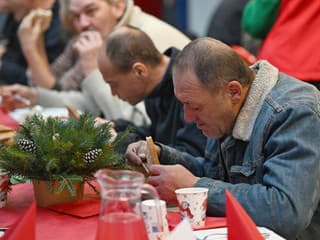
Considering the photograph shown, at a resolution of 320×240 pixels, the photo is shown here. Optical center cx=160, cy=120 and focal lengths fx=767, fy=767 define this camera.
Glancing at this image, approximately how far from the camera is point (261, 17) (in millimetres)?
3623

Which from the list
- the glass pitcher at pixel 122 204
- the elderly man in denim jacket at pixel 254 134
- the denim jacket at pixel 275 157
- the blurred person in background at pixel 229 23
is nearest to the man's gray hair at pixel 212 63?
the elderly man in denim jacket at pixel 254 134

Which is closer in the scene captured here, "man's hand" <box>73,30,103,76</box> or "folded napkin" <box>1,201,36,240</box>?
"folded napkin" <box>1,201,36,240</box>

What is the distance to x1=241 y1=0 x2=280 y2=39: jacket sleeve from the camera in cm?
355

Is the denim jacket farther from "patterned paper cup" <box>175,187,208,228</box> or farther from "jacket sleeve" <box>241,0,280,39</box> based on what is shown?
"jacket sleeve" <box>241,0,280,39</box>

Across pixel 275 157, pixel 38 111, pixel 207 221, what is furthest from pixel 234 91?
pixel 38 111

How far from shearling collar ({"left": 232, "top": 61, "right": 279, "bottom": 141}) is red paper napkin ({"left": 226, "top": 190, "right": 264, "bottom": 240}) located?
1.49 ft

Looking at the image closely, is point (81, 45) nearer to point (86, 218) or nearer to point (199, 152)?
point (199, 152)

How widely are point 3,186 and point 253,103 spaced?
70cm

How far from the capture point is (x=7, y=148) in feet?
6.56

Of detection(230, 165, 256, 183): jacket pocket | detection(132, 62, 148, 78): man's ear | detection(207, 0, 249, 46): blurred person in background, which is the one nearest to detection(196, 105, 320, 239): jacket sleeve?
detection(230, 165, 256, 183): jacket pocket

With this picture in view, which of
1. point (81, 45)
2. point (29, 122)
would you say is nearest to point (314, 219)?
point (29, 122)

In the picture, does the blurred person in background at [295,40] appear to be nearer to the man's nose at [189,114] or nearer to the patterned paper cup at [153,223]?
the man's nose at [189,114]

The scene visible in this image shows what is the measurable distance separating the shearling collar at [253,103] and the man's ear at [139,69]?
0.76 meters

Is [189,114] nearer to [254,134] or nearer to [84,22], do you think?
[254,134]
